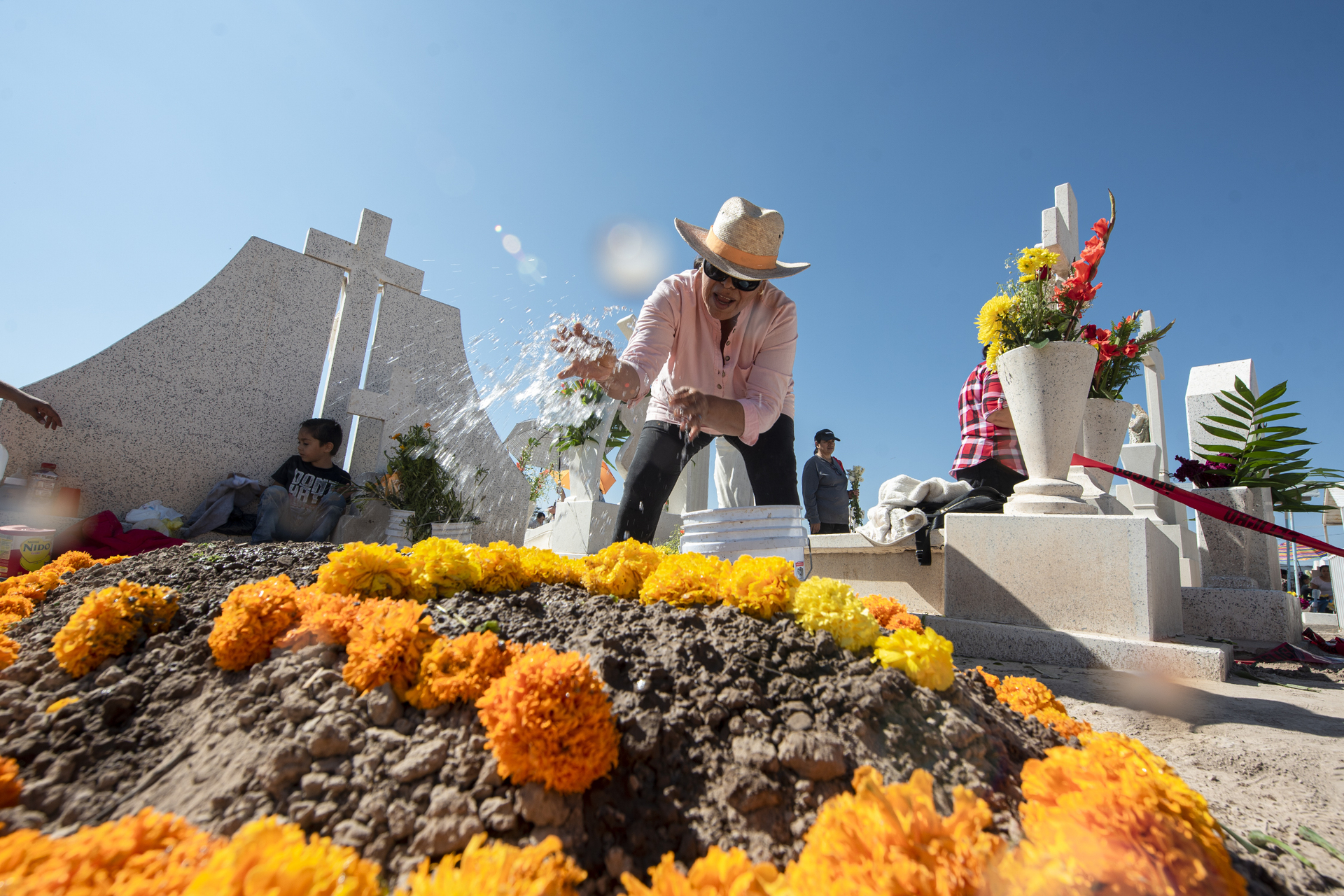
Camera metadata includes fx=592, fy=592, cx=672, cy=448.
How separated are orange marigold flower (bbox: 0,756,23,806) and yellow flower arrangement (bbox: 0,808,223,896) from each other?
1.09 feet

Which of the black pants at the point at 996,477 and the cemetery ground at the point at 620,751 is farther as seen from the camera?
the black pants at the point at 996,477

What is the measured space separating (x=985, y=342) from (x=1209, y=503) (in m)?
2.28

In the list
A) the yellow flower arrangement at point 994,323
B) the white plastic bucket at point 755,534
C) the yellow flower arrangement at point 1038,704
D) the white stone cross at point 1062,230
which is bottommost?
the yellow flower arrangement at point 1038,704

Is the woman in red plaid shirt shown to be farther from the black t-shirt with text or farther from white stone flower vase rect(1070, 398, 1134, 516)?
the black t-shirt with text

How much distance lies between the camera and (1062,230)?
479cm

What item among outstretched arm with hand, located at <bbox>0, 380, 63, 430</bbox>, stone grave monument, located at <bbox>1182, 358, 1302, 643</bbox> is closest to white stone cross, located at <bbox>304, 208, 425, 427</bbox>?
outstretched arm with hand, located at <bbox>0, 380, 63, 430</bbox>

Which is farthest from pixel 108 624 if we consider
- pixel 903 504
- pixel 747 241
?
pixel 903 504

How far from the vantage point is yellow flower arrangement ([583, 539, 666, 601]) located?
199cm

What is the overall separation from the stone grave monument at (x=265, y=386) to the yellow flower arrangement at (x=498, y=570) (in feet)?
17.2

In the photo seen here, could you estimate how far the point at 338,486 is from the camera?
6312 mm

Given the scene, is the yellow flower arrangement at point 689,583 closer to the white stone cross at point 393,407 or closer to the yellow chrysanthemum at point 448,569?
the yellow chrysanthemum at point 448,569

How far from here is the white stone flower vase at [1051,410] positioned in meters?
3.64

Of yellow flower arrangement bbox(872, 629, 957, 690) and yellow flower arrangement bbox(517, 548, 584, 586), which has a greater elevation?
yellow flower arrangement bbox(517, 548, 584, 586)

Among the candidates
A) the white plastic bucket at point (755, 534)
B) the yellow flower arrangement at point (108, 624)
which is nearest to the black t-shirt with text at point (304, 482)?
the yellow flower arrangement at point (108, 624)
